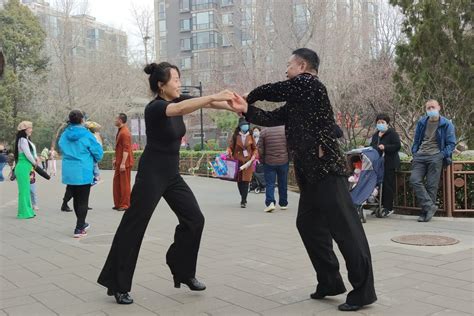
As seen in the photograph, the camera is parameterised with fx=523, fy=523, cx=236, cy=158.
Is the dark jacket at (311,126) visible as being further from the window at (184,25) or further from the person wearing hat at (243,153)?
the window at (184,25)

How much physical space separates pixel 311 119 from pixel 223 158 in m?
12.1

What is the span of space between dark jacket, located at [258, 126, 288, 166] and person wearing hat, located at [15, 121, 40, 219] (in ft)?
13.4

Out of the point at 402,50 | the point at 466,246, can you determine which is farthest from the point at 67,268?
the point at 402,50

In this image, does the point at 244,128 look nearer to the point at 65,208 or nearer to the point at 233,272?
the point at 65,208

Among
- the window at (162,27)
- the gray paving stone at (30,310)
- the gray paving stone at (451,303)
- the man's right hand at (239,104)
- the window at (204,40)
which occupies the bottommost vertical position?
the gray paving stone at (30,310)

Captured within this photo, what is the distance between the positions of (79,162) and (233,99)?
13.4 ft

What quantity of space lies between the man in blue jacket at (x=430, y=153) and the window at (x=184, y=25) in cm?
6058

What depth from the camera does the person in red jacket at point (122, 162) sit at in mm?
9805

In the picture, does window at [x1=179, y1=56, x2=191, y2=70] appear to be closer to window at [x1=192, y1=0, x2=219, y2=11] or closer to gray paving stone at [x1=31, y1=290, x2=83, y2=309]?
window at [x1=192, y1=0, x2=219, y2=11]

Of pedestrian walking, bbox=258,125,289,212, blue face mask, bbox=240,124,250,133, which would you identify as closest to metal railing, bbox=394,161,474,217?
pedestrian walking, bbox=258,125,289,212

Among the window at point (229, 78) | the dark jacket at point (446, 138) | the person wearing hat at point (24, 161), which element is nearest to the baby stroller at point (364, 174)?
the dark jacket at point (446, 138)

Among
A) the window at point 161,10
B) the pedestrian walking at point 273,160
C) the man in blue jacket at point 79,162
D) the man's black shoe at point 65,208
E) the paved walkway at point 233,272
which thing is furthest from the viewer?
the window at point 161,10

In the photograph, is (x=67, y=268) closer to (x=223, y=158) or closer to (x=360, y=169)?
(x=360, y=169)

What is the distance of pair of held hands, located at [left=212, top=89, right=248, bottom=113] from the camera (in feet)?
12.2
